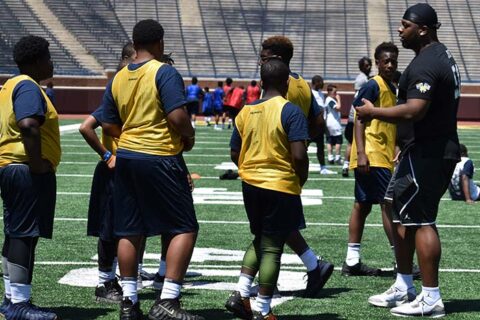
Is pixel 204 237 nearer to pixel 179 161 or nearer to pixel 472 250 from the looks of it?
pixel 472 250

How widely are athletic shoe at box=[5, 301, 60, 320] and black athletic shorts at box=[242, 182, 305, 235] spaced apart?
1.31 m

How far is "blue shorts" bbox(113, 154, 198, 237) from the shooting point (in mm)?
6164

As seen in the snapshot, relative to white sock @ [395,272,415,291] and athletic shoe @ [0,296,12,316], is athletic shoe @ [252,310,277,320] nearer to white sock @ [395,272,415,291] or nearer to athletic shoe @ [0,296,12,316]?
white sock @ [395,272,415,291]

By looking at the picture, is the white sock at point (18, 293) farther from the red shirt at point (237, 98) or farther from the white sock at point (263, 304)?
the red shirt at point (237, 98)

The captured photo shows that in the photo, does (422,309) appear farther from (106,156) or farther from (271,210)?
(106,156)

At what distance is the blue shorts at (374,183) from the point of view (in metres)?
8.24

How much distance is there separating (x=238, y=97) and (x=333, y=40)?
19.1 metres

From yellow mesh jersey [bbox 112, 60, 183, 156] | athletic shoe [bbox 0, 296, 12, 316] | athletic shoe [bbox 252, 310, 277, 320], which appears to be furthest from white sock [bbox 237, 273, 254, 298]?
athletic shoe [bbox 0, 296, 12, 316]

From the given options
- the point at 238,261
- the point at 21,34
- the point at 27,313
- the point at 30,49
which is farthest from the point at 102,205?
the point at 21,34

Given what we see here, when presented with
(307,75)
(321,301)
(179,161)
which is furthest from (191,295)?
(307,75)

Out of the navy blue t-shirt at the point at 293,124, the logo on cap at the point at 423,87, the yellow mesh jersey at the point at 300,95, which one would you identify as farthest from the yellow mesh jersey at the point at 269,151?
the yellow mesh jersey at the point at 300,95

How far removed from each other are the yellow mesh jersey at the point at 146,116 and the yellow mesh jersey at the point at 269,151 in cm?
45

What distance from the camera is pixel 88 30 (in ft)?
163

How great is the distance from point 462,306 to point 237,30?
44.0m
